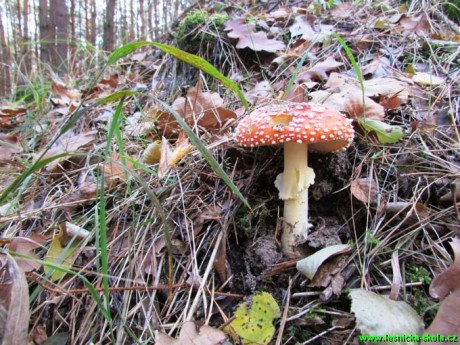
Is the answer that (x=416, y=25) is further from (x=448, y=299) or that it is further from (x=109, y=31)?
(x=109, y=31)

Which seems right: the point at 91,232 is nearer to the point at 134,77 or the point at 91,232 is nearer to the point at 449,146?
the point at 449,146

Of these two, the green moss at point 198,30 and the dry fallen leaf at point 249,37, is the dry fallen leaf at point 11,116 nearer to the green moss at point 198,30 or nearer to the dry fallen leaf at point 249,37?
the green moss at point 198,30

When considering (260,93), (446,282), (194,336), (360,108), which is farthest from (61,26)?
(446,282)

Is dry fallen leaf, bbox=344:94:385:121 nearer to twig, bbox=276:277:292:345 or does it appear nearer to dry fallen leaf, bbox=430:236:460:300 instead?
dry fallen leaf, bbox=430:236:460:300

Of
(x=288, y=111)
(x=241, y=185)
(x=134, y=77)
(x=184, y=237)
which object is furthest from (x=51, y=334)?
(x=134, y=77)

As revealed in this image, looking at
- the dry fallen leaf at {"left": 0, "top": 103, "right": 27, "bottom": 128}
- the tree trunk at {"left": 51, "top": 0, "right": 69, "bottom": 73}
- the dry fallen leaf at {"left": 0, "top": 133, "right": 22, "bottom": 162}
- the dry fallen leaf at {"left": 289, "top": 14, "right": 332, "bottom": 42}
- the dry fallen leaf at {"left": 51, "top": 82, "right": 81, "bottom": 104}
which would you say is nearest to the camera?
the dry fallen leaf at {"left": 0, "top": 133, "right": 22, "bottom": 162}

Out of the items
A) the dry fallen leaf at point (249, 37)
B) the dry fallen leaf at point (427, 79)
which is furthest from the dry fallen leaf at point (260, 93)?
the dry fallen leaf at point (427, 79)

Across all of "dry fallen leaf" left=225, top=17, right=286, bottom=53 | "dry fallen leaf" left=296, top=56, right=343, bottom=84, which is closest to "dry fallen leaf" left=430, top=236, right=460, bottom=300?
"dry fallen leaf" left=296, top=56, right=343, bottom=84

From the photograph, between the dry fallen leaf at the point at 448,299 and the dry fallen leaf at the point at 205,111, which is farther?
→ the dry fallen leaf at the point at 205,111

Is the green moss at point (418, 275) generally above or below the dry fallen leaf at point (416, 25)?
below
